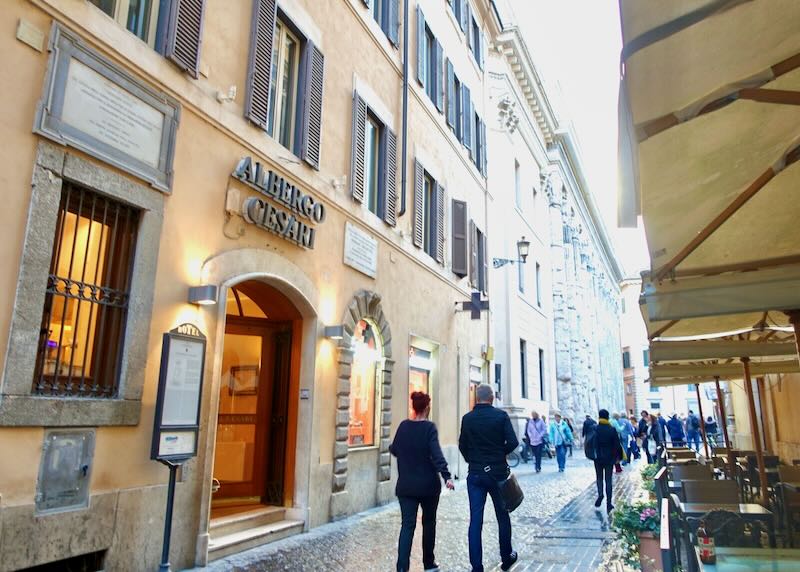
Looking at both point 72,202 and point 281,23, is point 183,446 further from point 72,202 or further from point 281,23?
point 281,23

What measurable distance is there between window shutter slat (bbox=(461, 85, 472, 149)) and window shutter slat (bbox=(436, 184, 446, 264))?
287 cm

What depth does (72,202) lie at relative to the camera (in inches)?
214

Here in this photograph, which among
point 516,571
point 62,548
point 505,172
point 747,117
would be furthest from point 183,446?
point 505,172

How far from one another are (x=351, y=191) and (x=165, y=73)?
14.1ft

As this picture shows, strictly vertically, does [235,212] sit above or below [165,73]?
below

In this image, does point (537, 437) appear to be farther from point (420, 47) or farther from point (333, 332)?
point (420, 47)

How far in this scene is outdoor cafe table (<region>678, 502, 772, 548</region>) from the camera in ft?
17.7

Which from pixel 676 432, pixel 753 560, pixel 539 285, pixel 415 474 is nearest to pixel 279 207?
pixel 415 474

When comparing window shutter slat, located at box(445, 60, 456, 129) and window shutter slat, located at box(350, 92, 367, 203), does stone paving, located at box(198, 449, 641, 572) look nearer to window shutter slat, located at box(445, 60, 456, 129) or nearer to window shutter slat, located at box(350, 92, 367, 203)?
window shutter slat, located at box(350, 92, 367, 203)

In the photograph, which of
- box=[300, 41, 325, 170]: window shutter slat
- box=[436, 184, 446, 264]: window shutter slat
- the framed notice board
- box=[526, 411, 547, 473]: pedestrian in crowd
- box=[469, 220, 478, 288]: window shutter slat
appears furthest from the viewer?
box=[526, 411, 547, 473]: pedestrian in crowd

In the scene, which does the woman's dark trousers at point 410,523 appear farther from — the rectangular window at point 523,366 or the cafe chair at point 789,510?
the rectangular window at point 523,366

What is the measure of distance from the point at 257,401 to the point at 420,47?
894 centimetres

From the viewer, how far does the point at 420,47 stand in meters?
14.0

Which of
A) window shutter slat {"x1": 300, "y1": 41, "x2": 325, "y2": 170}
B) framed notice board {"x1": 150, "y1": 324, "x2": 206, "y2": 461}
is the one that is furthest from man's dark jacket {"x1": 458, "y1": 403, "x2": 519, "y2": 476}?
window shutter slat {"x1": 300, "y1": 41, "x2": 325, "y2": 170}
